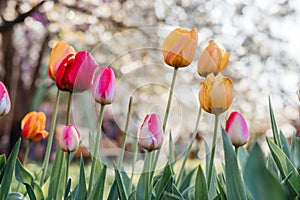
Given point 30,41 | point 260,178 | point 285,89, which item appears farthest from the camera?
point 30,41

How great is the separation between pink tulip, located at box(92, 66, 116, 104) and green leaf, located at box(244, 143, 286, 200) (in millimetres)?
214

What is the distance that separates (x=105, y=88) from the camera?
0.58 metres

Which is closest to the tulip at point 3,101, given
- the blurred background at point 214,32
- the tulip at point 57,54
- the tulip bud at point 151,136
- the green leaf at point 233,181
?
the tulip at point 57,54

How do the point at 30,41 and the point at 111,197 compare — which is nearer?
the point at 111,197

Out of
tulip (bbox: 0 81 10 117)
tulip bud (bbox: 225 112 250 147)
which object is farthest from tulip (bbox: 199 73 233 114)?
tulip (bbox: 0 81 10 117)

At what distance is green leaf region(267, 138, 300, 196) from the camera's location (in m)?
0.58

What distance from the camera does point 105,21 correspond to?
146 inches

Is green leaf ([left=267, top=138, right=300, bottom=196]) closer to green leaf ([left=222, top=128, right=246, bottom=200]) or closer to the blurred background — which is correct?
green leaf ([left=222, top=128, right=246, bottom=200])

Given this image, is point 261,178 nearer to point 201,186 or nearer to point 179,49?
point 201,186

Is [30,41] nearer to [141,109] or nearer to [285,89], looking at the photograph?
[285,89]

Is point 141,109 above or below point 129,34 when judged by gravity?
below

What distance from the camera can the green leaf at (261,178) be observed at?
0.41 metres

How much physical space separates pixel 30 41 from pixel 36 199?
4165mm

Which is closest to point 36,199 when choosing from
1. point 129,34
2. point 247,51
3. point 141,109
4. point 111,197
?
point 111,197
